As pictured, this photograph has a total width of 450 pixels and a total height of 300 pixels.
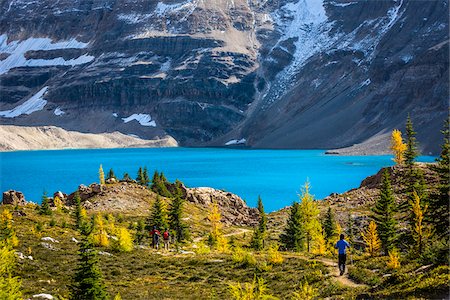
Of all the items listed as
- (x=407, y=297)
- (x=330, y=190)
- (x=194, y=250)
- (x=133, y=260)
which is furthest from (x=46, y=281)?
(x=330, y=190)

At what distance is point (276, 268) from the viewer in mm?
28641

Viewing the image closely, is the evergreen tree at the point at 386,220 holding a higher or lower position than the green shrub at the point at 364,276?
higher

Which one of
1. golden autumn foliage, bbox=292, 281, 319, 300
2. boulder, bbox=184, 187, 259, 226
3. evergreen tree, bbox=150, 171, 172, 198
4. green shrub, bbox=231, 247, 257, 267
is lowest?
golden autumn foliage, bbox=292, 281, 319, 300

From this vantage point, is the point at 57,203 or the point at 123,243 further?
the point at 57,203

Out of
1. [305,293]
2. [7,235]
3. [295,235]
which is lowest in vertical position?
[305,293]

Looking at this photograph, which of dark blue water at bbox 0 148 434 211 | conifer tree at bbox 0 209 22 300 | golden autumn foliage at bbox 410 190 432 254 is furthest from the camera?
dark blue water at bbox 0 148 434 211

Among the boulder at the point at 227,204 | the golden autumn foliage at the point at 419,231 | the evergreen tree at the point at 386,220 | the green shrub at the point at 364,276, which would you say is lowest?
the green shrub at the point at 364,276

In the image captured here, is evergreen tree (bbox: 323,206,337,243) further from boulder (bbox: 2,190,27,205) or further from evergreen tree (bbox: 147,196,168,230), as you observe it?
boulder (bbox: 2,190,27,205)

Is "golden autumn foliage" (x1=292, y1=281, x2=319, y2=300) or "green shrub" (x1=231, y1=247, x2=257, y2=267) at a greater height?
"green shrub" (x1=231, y1=247, x2=257, y2=267)

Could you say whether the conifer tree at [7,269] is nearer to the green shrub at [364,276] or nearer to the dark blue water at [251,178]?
the green shrub at [364,276]

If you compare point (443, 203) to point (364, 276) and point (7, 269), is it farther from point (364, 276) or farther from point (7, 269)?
point (7, 269)

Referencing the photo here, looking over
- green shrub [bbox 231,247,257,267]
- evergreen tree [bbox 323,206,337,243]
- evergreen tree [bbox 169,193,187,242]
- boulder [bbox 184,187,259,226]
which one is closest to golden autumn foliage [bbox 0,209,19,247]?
green shrub [bbox 231,247,257,267]

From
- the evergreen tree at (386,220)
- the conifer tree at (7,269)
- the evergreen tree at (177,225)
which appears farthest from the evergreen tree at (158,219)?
the evergreen tree at (386,220)

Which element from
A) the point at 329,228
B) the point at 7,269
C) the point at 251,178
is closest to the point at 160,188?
the point at 329,228
